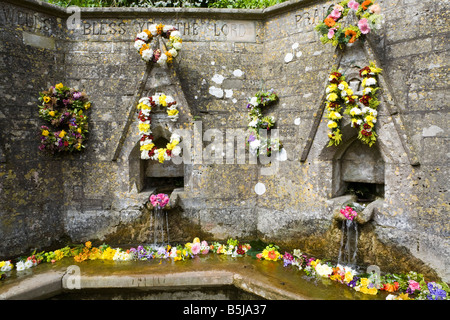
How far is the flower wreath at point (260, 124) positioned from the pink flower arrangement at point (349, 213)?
50.2 inches

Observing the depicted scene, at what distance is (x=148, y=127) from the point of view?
13.5ft

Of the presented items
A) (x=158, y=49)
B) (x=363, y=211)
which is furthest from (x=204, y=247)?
(x=158, y=49)

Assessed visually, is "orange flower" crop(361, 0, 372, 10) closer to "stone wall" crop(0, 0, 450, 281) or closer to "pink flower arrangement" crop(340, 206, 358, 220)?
"stone wall" crop(0, 0, 450, 281)

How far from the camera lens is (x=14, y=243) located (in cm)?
384

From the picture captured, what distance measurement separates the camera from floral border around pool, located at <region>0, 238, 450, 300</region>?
9.73 ft

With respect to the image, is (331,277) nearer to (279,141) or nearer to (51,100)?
(279,141)

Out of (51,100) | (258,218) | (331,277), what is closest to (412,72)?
(331,277)

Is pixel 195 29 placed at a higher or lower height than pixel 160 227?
higher

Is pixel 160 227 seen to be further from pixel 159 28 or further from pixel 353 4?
pixel 353 4

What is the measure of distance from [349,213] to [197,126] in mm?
2477

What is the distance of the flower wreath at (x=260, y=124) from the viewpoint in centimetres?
418

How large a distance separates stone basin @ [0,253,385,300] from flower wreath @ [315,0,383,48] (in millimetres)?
2964

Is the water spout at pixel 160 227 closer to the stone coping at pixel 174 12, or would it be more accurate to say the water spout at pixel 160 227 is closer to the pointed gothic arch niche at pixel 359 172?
the pointed gothic arch niche at pixel 359 172

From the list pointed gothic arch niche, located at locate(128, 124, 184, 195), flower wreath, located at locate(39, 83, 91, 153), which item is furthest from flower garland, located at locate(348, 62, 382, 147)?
flower wreath, located at locate(39, 83, 91, 153)
